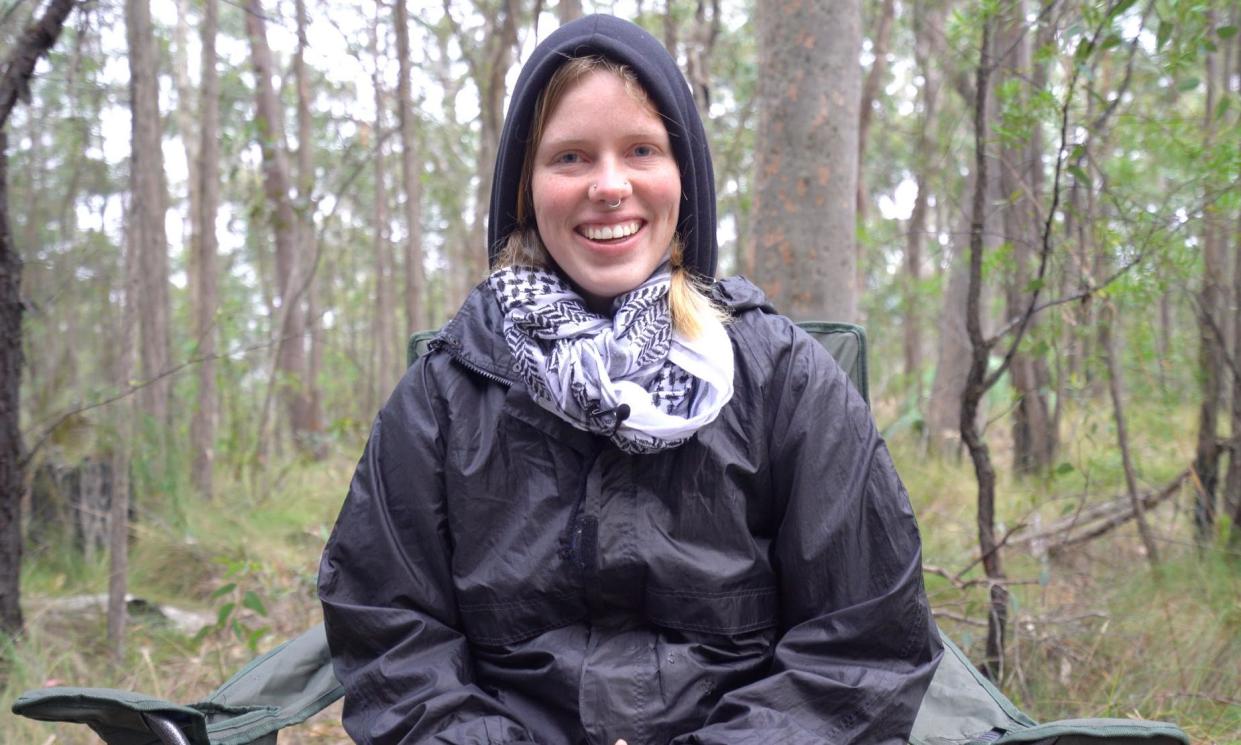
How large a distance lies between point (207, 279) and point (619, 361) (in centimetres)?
618

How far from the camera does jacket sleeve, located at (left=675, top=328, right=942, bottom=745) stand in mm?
1562

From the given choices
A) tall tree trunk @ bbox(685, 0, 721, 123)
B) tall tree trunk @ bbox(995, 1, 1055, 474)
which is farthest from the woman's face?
tall tree trunk @ bbox(685, 0, 721, 123)

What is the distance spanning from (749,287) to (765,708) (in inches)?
31.9

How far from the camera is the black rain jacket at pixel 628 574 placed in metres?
1.61

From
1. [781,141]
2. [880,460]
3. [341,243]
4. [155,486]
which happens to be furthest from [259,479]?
[341,243]

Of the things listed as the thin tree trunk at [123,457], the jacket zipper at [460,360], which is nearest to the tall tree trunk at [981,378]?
the jacket zipper at [460,360]

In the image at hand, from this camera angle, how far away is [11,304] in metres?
2.75

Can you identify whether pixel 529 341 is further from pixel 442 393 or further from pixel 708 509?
pixel 708 509

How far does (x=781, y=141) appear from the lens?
309cm

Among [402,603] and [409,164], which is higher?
[409,164]

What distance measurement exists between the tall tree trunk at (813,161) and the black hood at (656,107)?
1.12 m

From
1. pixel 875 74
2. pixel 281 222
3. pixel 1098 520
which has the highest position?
pixel 875 74

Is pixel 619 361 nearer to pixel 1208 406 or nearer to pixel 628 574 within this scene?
pixel 628 574

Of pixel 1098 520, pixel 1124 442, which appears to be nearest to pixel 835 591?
pixel 1124 442
